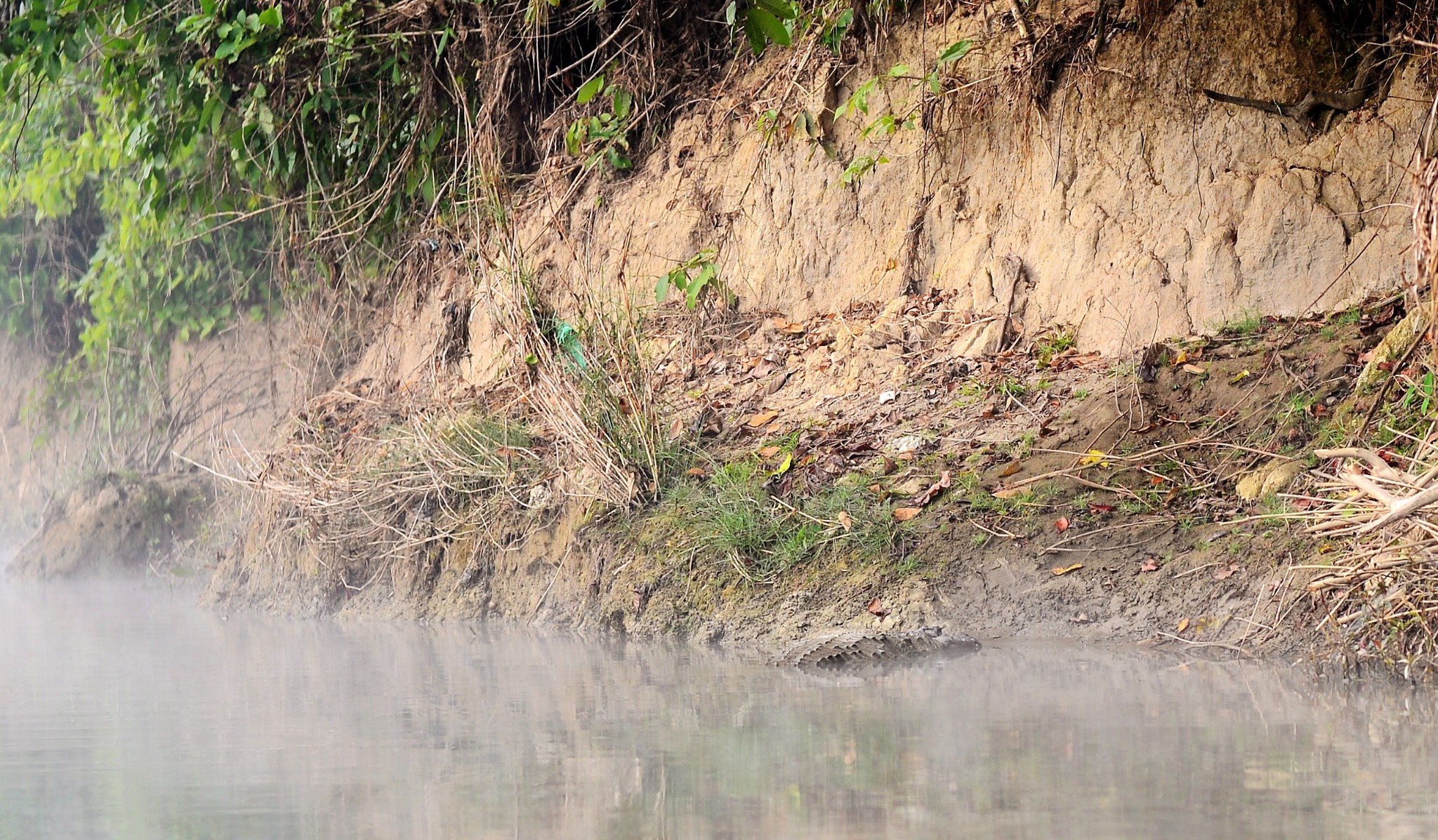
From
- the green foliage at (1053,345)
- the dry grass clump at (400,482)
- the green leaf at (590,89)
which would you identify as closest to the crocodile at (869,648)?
the green foliage at (1053,345)

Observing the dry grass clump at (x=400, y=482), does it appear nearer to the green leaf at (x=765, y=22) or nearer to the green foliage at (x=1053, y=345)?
the green foliage at (x=1053, y=345)

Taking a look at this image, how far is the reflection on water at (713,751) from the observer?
8.62ft

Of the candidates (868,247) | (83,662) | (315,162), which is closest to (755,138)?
(868,247)

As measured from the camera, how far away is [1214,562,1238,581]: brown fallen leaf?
4.66 m

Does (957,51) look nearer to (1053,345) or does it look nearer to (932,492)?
(1053,345)

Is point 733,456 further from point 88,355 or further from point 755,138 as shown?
point 88,355

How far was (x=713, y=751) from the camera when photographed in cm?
327

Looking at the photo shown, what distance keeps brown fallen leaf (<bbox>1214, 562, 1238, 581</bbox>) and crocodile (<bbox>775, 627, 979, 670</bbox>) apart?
85 cm

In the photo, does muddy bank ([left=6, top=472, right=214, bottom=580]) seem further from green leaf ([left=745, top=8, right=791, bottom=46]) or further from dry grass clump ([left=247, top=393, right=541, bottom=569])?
green leaf ([left=745, top=8, right=791, bottom=46])

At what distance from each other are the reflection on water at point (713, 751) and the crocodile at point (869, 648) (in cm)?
18

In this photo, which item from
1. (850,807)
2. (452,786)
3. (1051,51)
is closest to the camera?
(850,807)

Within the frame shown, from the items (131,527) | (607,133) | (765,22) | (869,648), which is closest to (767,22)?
(765,22)

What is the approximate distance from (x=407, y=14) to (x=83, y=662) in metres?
4.18

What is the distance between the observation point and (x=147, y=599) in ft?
28.1
